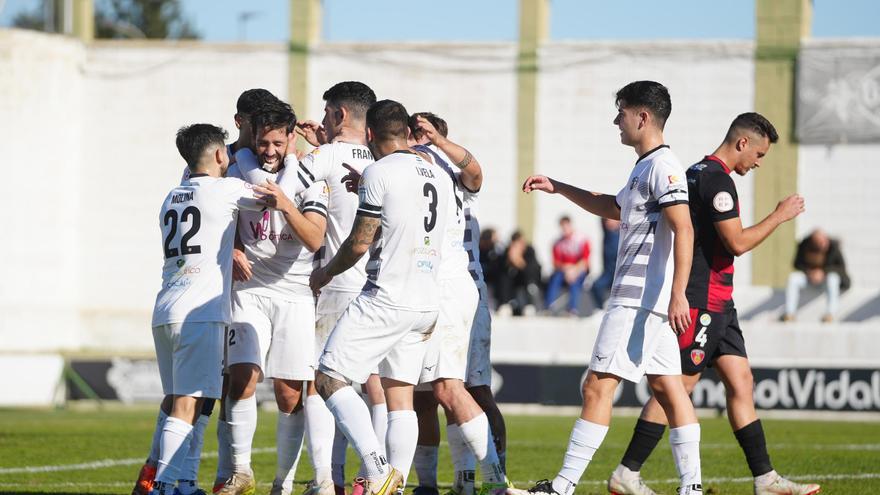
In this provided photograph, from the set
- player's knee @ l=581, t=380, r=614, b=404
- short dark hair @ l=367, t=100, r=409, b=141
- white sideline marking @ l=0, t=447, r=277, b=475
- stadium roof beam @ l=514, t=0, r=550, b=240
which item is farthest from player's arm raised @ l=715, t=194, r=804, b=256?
stadium roof beam @ l=514, t=0, r=550, b=240

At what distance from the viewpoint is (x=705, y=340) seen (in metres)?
8.88

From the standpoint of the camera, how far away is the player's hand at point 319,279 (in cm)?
838

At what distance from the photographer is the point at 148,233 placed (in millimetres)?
31859

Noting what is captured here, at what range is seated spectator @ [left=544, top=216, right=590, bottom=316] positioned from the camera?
26062 millimetres

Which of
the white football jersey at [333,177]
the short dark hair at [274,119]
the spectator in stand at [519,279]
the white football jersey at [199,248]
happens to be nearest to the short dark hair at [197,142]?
the white football jersey at [199,248]

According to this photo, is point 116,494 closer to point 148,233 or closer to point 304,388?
point 304,388

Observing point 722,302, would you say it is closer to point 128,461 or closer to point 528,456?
point 528,456

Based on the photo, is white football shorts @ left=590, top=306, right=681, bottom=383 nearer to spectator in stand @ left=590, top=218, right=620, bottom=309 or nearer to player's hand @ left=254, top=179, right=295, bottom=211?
player's hand @ left=254, top=179, right=295, bottom=211

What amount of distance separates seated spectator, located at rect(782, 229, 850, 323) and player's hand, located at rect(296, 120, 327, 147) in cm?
1618

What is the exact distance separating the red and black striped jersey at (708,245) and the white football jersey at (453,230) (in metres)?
1.54

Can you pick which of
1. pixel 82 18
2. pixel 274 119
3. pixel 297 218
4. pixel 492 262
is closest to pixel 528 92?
pixel 492 262

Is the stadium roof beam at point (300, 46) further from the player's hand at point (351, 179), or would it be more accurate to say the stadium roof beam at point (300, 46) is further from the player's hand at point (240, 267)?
the player's hand at point (240, 267)

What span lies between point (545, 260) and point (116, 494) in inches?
826

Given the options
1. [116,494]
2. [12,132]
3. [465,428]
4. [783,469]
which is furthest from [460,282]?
[12,132]
